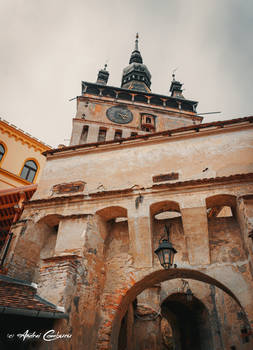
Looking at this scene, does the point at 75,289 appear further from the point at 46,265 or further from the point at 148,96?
the point at 148,96

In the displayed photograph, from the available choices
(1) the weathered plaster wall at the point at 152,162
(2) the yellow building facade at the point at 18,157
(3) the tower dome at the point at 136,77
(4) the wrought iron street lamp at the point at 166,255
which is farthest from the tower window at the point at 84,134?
(4) the wrought iron street lamp at the point at 166,255

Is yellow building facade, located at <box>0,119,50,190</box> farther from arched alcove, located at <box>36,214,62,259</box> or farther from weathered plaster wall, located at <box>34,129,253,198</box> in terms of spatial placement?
arched alcove, located at <box>36,214,62,259</box>

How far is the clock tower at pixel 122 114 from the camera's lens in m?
19.6

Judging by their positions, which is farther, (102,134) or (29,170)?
(29,170)

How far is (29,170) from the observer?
69.1 ft

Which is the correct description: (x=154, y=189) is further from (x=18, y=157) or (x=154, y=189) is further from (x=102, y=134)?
(x=18, y=157)

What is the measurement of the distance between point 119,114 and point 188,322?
15312 millimetres

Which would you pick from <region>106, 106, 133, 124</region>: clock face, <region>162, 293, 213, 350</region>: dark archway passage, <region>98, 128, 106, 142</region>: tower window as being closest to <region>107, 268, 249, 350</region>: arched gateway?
<region>162, 293, 213, 350</region>: dark archway passage

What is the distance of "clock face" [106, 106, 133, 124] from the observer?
2072cm

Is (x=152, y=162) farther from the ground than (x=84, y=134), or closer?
closer

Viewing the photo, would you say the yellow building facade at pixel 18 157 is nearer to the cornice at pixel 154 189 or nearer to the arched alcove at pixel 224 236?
the cornice at pixel 154 189

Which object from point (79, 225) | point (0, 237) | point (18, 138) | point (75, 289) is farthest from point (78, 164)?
point (18, 138)

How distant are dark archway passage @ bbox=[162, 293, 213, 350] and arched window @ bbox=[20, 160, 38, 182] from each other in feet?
44.6

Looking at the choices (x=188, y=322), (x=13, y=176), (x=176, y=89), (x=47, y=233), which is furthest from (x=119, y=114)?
(x=188, y=322)
